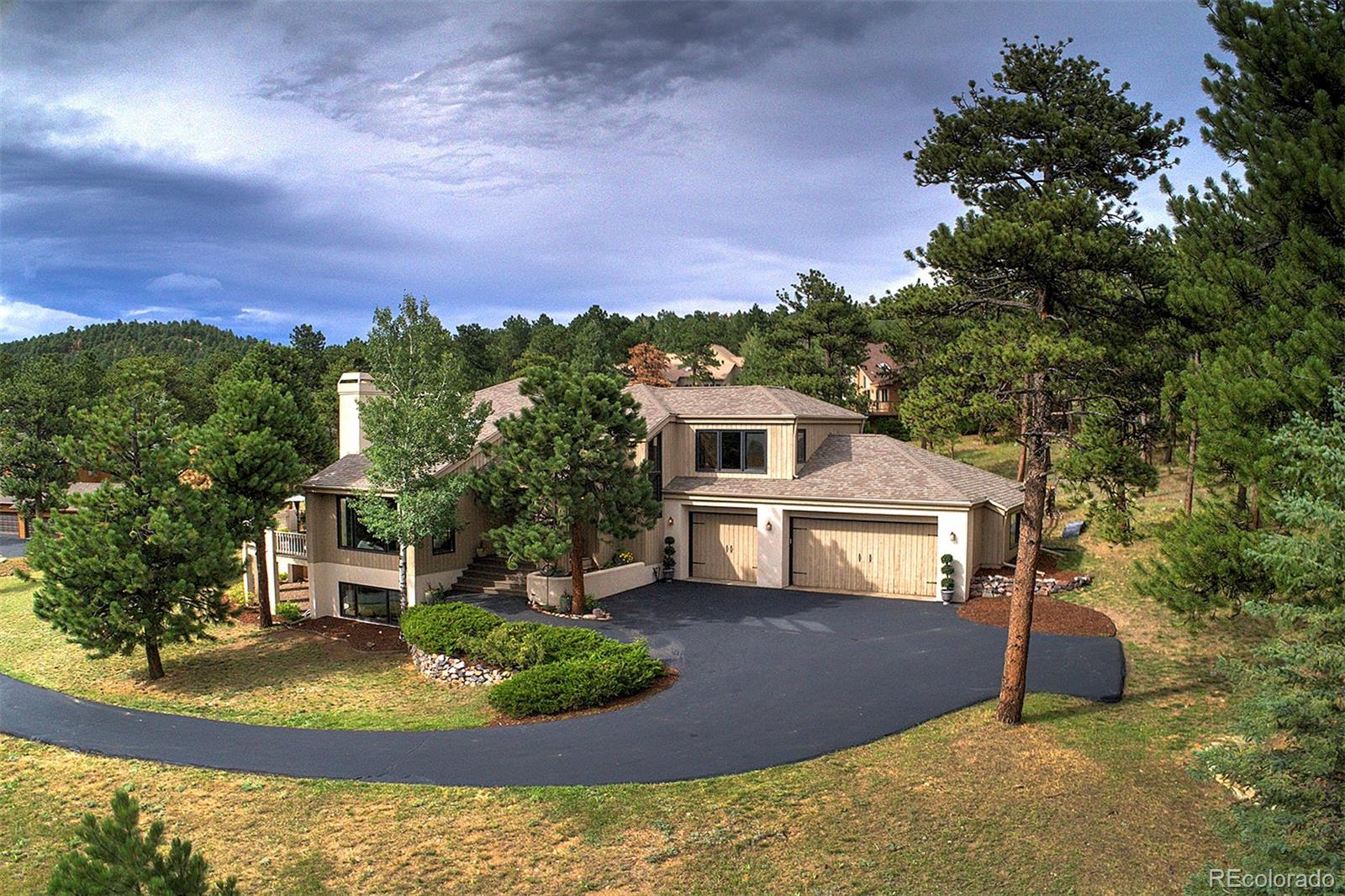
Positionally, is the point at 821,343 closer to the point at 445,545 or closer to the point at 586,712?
the point at 445,545

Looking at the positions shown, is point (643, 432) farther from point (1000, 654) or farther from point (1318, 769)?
point (1318, 769)

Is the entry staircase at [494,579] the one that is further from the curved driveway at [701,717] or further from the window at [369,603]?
the curved driveway at [701,717]

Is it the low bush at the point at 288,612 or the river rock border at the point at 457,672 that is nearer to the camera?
the river rock border at the point at 457,672

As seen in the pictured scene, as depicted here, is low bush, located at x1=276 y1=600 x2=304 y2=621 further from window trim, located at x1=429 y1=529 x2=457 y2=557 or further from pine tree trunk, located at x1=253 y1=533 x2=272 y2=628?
window trim, located at x1=429 y1=529 x2=457 y2=557

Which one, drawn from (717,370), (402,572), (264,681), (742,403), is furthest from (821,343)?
(717,370)

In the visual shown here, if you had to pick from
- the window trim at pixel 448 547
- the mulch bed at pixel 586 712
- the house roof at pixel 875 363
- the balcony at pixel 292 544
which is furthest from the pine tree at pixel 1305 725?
the house roof at pixel 875 363

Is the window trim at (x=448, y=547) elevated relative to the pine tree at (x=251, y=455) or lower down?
lower down

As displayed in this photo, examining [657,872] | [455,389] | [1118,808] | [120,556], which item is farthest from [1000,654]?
[120,556]
